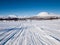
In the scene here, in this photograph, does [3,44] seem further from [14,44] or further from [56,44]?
[56,44]

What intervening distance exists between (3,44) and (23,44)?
1.23 m

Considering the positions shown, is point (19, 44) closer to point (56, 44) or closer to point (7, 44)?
point (7, 44)

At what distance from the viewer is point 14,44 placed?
686cm

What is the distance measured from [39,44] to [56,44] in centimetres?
103

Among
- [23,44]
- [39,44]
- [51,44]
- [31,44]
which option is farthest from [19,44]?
[51,44]

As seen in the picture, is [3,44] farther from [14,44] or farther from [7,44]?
[14,44]

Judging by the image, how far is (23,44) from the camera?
22.4ft

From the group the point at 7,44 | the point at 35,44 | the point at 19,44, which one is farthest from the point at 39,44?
the point at 7,44

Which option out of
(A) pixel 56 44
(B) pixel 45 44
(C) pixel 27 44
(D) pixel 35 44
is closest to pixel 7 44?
(C) pixel 27 44

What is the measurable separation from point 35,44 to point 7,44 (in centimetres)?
172

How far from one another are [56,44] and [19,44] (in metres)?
2.26

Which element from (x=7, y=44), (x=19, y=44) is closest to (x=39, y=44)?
(x=19, y=44)

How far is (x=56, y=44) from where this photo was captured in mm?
6832

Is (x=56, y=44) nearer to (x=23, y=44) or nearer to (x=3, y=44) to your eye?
(x=23, y=44)
